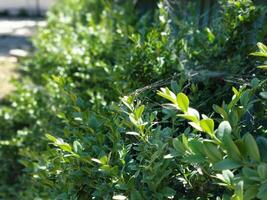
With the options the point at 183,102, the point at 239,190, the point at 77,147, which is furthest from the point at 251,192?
the point at 77,147

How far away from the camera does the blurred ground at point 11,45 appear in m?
6.33

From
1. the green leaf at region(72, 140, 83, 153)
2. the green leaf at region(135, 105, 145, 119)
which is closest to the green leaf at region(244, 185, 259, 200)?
the green leaf at region(135, 105, 145, 119)

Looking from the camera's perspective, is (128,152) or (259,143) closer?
(259,143)

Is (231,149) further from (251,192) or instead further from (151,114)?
(151,114)

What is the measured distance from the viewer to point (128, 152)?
5.33 ft

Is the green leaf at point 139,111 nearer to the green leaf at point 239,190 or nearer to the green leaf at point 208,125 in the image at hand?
the green leaf at point 208,125

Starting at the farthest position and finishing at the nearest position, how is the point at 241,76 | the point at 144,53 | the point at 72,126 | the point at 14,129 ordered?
the point at 14,129 < the point at 144,53 < the point at 72,126 < the point at 241,76

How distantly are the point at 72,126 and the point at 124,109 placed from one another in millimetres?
506

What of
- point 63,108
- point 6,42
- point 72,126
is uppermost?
point 72,126

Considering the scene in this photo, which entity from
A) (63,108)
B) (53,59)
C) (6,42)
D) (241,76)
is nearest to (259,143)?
(241,76)

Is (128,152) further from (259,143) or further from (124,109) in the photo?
(259,143)

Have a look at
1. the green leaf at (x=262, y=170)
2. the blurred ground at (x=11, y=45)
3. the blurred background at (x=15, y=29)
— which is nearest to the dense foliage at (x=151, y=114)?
the green leaf at (x=262, y=170)

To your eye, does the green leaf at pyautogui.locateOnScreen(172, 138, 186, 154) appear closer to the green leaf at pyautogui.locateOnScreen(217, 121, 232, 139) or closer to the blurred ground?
the green leaf at pyautogui.locateOnScreen(217, 121, 232, 139)

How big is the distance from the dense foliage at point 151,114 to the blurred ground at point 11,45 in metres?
1.47
